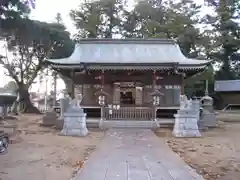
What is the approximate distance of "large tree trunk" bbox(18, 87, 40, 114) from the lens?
31.9 meters

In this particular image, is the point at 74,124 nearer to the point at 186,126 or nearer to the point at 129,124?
the point at 129,124

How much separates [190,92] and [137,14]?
1136 cm

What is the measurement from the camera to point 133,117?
18281 millimetres

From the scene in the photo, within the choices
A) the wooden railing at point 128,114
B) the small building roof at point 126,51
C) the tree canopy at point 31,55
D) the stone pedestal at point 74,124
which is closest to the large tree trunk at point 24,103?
the tree canopy at point 31,55

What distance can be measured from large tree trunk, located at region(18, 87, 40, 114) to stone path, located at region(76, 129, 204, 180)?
23.0 meters

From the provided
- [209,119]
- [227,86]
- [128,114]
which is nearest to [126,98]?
[128,114]

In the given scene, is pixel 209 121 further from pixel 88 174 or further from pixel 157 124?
pixel 88 174

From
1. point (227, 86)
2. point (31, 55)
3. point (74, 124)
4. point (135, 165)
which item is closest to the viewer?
point (135, 165)

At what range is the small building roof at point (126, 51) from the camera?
69.9ft

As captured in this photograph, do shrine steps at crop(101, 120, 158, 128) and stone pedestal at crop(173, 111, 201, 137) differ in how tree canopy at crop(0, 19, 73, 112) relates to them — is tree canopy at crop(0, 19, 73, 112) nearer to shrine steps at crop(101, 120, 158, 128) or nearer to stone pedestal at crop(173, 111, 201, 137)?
shrine steps at crop(101, 120, 158, 128)

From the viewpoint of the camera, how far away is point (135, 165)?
731 centimetres

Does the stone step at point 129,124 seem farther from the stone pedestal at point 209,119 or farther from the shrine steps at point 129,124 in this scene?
the stone pedestal at point 209,119

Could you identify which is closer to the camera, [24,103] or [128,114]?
[128,114]

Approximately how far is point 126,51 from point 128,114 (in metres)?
6.79
